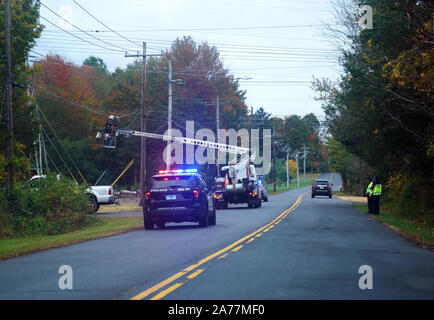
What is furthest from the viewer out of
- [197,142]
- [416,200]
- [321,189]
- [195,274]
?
[321,189]

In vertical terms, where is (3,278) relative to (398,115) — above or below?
below

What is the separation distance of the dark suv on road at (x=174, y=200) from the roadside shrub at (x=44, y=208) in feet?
12.3

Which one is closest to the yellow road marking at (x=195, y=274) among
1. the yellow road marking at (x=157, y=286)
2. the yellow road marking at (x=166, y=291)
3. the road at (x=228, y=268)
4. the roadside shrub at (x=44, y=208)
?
the road at (x=228, y=268)

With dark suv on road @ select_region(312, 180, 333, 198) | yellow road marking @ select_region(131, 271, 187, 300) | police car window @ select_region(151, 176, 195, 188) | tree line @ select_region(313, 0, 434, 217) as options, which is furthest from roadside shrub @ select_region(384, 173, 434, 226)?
dark suv on road @ select_region(312, 180, 333, 198)

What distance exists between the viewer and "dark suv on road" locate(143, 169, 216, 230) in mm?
21359

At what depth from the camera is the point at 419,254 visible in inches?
542

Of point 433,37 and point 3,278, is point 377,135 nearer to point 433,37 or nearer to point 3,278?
point 433,37

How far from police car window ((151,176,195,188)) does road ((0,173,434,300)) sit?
3.21 metres

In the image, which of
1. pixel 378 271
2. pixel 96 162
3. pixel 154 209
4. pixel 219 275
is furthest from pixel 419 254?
pixel 96 162

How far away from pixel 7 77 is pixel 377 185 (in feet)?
56.7

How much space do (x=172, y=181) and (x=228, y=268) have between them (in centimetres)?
1063

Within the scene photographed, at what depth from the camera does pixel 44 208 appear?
22.9 m

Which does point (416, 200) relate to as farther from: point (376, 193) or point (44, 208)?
point (44, 208)

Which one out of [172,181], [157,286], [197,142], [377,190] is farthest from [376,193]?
[157,286]
